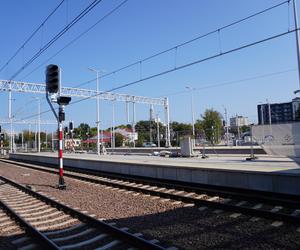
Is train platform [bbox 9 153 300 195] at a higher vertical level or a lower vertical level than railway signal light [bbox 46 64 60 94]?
lower

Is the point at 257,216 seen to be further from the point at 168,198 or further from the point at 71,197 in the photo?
the point at 71,197

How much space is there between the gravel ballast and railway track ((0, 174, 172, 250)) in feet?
1.78

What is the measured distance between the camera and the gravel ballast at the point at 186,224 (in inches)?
273

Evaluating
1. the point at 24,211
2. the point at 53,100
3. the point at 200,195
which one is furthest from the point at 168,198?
the point at 53,100

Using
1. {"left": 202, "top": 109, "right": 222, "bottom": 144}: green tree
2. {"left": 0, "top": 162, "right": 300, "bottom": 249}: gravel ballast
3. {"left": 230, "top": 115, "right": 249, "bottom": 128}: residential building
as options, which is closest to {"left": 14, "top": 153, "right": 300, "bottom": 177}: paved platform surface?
{"left": 0, "top": 162, "right": 300, "bottom": 249}: gravel ballast

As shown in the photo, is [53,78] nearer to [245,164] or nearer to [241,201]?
[245,164]

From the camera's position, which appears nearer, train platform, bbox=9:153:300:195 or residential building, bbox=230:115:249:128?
train platform, bbox=9:153:300:195

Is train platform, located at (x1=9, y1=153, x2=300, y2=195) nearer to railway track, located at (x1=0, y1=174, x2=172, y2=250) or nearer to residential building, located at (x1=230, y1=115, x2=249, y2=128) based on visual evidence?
railway track, located at (x1=0, y1=174, x2=172, y2=250)

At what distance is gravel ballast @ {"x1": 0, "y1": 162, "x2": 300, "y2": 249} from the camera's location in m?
6.94

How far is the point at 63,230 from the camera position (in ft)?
27.4

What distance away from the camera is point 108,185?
638 inches

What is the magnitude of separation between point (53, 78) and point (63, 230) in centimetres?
890

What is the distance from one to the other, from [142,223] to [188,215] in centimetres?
135

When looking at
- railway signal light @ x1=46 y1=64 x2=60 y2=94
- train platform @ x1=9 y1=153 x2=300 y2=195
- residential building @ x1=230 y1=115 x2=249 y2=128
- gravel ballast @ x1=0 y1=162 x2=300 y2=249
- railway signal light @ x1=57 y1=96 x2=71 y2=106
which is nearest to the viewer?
gravel ballast @ x1=0 y1=162 x2=300 y2=249
